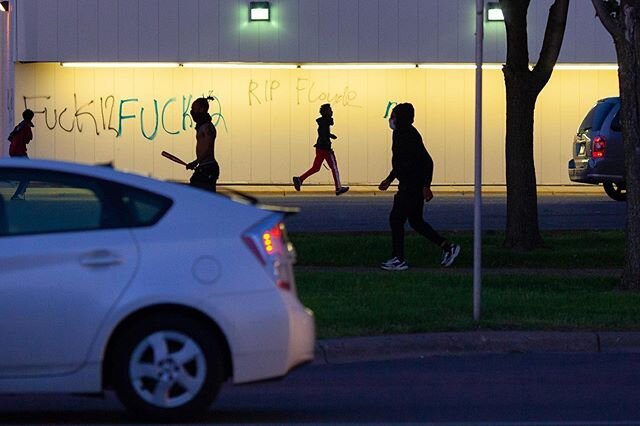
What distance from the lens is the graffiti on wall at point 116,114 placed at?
107 feet

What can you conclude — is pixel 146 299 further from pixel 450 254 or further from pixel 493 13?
pixel 493 13

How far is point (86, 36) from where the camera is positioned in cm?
3186

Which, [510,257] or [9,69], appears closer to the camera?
[510,257]

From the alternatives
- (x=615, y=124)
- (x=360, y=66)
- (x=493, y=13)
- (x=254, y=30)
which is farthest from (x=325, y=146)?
(x=493, y=13)

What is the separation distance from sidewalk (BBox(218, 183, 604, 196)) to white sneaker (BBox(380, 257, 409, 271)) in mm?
14524

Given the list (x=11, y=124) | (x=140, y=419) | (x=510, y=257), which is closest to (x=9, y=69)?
(x=11, y=124)

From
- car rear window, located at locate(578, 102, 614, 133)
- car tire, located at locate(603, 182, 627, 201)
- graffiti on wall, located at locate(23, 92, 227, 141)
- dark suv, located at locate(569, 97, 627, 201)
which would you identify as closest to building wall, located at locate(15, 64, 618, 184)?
graffiti on wall, located at locate(23, 92, 227, 141)

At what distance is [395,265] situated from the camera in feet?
51.8

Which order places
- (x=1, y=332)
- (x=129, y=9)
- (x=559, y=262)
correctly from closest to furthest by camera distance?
(x=1, y=332)
(x=559, y=262)
(x=129, y=9)

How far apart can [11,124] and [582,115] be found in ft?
42.2

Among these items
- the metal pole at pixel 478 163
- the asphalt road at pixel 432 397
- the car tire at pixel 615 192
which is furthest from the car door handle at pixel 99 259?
the car tire at pixel 615 192

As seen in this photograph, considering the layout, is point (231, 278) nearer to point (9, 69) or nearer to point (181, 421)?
point (181, 421)

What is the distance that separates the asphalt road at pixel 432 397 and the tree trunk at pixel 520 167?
6354 millimetres

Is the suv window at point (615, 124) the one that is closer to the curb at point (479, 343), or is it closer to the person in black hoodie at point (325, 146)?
the person in black hoodie at point (325, 146)
